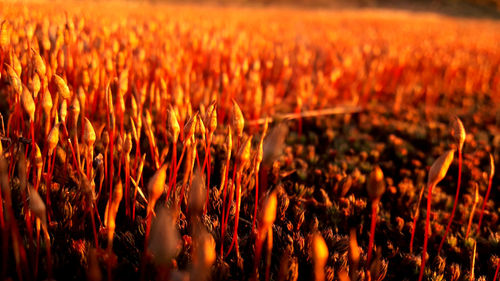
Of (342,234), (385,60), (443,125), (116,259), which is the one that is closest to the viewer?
(116,259)

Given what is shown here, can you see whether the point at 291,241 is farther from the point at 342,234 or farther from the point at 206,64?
the point at 206,64

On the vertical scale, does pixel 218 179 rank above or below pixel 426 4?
below

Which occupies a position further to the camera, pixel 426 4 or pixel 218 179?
pixel 426 4

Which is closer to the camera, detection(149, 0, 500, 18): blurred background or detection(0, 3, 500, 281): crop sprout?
detection(0, 3, 500, 281): crop sprout

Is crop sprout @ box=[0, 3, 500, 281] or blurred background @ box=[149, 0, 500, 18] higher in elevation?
blurred background @ box=[149, 0, 500, 18]

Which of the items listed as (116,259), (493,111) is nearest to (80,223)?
(116,259)

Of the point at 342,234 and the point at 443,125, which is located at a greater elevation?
the point at 443,125

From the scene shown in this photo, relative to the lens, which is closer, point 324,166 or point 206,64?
point 324,166

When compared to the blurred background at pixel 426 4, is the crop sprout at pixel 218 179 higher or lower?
lower

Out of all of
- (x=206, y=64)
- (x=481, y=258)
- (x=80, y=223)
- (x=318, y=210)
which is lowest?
(x=481, y=258)

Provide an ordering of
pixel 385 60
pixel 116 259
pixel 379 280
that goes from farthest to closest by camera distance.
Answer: pixel 385 60 < pixel 379 280 < pixel 116 259

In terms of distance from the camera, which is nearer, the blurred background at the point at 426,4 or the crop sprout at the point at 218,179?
the crop sprout at the point at 218,179
